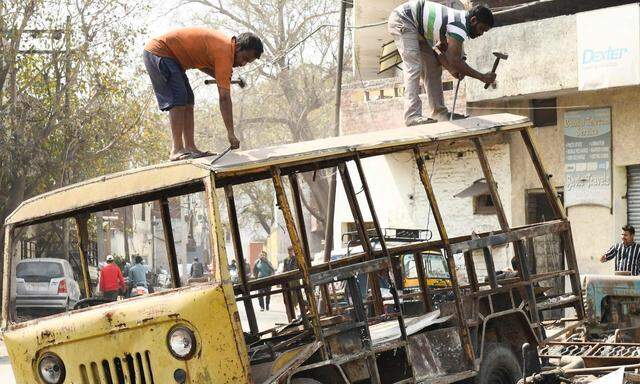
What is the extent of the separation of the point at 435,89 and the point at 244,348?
4.38 m

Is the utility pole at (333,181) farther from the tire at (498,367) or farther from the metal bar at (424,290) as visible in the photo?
the tire at (498,367)

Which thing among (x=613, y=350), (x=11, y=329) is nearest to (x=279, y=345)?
(x=11, y=329)

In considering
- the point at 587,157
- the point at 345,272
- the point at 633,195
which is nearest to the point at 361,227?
the point at 345,272

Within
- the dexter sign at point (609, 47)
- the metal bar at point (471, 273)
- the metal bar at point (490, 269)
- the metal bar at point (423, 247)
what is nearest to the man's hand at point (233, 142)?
the metal bar at point (423, 247)

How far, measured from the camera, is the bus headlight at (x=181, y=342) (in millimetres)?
7152

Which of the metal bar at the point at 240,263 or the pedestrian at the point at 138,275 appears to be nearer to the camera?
the metal bar at the point at 240,263

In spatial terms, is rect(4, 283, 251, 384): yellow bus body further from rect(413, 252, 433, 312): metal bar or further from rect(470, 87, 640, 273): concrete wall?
rect(470, 87, 640, 273): concrete wall

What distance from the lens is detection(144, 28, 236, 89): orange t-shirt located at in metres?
8.65

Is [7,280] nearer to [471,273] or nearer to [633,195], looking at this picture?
[471,273]

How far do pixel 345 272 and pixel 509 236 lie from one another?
1980 millimetres

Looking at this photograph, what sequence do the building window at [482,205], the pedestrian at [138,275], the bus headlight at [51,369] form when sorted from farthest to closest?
1. the building window at [482,205]
2. the pedestrian at [138,275]
3. the bus headlight at [51,369]

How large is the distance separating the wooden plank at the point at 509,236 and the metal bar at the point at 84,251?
8.73 feet

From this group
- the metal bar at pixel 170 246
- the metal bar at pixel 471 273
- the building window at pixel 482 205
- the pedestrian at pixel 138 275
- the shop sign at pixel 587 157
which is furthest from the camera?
the building window at pixel 482 205

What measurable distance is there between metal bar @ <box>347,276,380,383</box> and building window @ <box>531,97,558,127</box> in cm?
1606
